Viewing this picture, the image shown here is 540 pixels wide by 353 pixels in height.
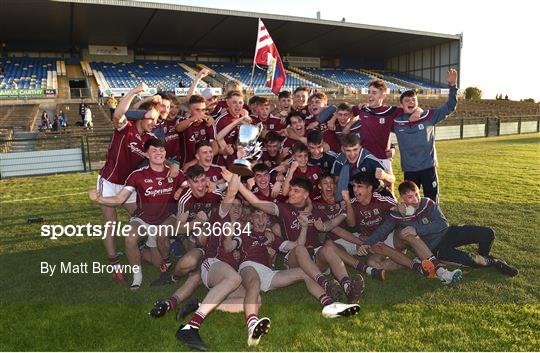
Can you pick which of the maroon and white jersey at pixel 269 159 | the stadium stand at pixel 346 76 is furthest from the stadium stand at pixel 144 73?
the maroon and white jersey at pixel 269 159

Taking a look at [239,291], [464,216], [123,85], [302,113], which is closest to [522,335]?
[239,291]

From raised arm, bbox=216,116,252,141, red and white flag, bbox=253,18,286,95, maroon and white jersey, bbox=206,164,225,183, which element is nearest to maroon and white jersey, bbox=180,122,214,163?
raised arm, bbox=216,116,252,141

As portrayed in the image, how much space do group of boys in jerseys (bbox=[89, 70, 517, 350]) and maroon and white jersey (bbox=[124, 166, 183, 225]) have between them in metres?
0.01

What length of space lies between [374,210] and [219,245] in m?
1.86

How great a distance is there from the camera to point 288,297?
3883mm

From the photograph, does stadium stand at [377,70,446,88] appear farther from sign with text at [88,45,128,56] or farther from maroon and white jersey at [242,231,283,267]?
maroon and white jersey at [242,231,283,267]

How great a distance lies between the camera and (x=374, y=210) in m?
4.57

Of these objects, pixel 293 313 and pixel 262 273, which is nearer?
pixel 293 313

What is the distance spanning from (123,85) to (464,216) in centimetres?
2723

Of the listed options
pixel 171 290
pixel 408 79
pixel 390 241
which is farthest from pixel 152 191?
pixel 408 79

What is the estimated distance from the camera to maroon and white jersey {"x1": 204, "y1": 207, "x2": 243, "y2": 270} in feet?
12.5

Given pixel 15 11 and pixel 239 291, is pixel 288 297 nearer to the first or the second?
pixel 239 291

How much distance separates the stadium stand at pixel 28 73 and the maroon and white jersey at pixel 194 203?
2623 centimetres

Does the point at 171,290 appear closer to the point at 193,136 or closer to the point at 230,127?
the point at 230,127
